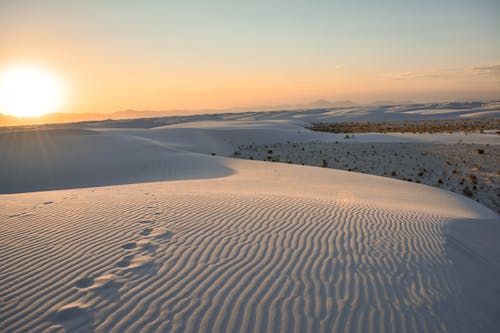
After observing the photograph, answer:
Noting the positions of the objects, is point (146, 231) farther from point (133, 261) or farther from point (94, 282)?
point (94, 282)

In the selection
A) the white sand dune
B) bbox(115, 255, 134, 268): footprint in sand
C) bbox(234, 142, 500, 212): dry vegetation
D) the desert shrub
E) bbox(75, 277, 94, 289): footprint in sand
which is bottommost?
the desert shrub

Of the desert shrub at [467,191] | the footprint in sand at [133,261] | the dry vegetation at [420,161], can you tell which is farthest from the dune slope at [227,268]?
the dry vegetation at [420,161]

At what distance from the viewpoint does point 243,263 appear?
11.6ft

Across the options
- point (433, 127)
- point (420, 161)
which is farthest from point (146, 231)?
point (433, 127)

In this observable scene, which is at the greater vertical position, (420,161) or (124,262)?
(124,262)

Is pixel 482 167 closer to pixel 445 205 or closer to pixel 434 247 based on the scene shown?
pixel 445 205

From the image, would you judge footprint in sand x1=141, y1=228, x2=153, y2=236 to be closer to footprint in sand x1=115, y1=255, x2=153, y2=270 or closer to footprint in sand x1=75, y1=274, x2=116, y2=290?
footprint in sand x1=115, y1=255, x2=153, y2=270

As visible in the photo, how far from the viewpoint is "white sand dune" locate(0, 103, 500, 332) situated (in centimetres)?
267

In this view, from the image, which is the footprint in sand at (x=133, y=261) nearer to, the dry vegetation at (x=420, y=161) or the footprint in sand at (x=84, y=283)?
the footprint in sand at (x=84, y=283)

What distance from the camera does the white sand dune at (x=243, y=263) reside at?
8.77ft

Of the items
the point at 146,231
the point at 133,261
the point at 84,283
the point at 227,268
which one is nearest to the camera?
the point at 84,283

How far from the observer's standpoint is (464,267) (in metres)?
3.93

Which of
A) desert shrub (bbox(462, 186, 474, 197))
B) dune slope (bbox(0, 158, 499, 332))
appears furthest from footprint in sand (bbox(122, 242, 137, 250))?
desert shrub (bbox(462, 186, 474, 197))

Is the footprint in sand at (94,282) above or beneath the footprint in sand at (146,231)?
above
